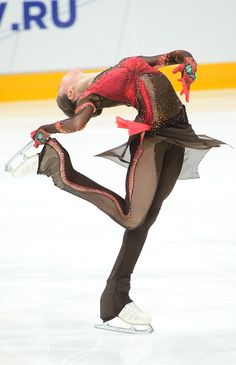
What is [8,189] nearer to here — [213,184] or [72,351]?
[213,184]

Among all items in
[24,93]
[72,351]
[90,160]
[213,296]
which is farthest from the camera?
[24,93]

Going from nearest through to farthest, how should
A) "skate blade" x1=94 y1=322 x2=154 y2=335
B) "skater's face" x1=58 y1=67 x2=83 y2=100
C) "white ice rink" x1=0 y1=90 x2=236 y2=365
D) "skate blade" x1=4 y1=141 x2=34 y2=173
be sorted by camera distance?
"skate blade" x1=4 y1=141 x2=34 y2=173, "white ice rink" x1=0 y1=90 x2=236 y2=365, "skater's face" x1=58 y1=67 x2=83 y2=100, "skate blade" x1=94 y1=322 x2=154 y2=335

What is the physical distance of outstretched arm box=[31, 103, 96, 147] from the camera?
3.86 metres

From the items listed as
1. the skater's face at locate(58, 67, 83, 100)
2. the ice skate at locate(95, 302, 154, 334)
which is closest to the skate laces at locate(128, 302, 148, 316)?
the ice skate at locate(95, 302, 154, 334)

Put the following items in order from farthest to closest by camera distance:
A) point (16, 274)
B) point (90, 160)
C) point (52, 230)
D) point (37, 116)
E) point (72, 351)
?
point (37, 116), point (90, 160), point (52, 230), point (16, 274), point (72, 351)

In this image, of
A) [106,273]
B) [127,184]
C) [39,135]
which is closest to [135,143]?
[127,184]

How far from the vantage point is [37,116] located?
31.0 feet

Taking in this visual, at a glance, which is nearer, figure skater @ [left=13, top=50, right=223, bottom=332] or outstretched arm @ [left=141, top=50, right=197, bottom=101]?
figure skater @ [left=13, top=50, right=223, bottom=332]

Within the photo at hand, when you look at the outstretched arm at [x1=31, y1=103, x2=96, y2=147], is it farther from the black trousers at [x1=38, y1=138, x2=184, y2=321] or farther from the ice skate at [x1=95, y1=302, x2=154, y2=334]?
the ice skate at [x1=95, y1=302, x2=154, y2=334]

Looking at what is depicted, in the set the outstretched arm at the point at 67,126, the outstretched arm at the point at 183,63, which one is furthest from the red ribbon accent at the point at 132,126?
the outstretched arm at the point at 183,63

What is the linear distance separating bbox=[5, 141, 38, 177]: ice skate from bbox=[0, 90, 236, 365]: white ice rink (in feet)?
2.05

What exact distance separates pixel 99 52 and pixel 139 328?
21.8 ft

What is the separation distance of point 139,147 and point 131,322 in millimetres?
668

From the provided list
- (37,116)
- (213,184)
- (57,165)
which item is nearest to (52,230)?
(213,184)
